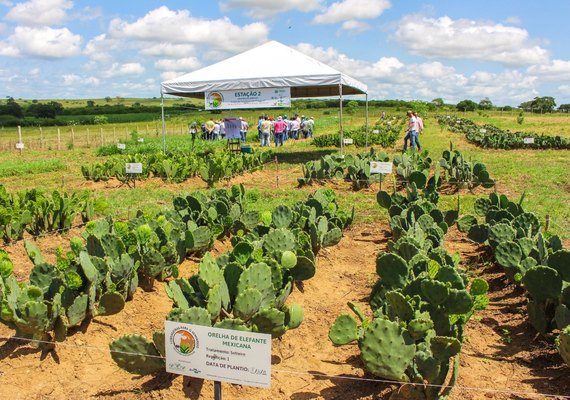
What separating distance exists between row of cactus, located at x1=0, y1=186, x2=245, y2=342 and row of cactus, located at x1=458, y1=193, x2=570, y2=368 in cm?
280

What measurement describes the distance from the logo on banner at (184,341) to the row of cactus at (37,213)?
397cm

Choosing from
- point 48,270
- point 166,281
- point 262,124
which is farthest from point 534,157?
point 48,270

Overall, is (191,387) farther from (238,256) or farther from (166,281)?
(166,281)

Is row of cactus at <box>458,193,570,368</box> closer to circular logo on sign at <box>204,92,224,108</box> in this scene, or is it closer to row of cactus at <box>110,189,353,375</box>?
row of cactus at <box>110,189,353,375</box>

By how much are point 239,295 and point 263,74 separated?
39.0ft

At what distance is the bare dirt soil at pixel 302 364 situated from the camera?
11.5 feet

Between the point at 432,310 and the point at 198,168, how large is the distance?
9076 millimetres

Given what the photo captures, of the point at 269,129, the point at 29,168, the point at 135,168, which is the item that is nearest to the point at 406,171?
the point at 135,168

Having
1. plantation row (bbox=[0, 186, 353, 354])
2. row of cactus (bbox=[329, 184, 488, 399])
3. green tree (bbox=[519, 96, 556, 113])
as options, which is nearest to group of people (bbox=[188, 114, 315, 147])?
plantation row (bbox=[0, 186, 353, 354])

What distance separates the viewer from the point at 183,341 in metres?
2.84

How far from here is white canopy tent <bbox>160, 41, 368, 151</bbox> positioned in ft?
47.3

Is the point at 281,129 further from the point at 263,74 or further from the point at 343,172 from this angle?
the point at 343,172

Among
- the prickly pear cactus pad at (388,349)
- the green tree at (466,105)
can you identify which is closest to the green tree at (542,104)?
the green tree at (466,105)

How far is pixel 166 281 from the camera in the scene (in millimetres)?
5309
